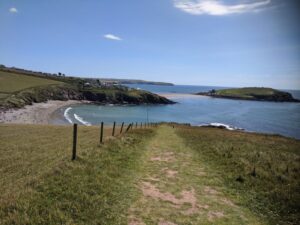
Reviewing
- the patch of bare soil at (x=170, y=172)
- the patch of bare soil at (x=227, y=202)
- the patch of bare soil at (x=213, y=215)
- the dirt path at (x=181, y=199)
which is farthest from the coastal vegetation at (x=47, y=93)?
the patch of bare soil at (x=213, y=215)

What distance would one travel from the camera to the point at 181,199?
999cm

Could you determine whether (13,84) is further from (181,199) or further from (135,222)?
(135,222)

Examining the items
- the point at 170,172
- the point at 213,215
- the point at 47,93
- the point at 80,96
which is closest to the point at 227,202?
the point at 213,215

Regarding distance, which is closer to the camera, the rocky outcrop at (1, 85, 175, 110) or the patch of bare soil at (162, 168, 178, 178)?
the patch of bare soil at (162, 168, 178, 178)

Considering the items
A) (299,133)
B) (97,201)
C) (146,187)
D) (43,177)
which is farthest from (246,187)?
(299,133)

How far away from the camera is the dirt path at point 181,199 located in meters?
8.51

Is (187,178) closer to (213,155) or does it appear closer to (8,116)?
(213,155)

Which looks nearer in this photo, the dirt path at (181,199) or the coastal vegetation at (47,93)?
the dirt path at (181,199)

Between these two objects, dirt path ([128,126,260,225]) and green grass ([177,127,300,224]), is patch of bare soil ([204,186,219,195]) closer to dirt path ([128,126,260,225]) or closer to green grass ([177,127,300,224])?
dirt path ([128,126,260,225])

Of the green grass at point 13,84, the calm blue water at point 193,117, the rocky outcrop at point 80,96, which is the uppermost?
the green grass at point 13,84

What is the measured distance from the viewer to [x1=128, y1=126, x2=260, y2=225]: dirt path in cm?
851

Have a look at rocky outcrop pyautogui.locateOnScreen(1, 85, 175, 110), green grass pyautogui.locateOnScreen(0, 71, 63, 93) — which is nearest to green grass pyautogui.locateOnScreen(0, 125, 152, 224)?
rocky outcrop pyautogui.locateOnScreen(1, 85, 175, 110)

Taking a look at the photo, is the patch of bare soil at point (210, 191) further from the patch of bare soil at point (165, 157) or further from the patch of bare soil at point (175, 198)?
the patch of bare soil at point (165, 157)

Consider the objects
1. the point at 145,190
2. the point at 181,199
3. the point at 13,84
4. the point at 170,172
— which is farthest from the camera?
the point at 13,84
